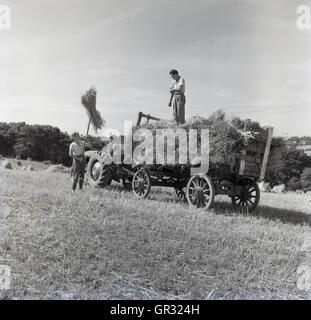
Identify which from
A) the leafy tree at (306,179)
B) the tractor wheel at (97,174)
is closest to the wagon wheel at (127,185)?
the tractor wheel at (97,174)

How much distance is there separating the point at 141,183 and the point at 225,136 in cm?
298

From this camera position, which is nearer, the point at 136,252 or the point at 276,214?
the point at 136,252

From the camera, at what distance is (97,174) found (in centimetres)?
1380

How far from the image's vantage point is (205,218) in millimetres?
9492

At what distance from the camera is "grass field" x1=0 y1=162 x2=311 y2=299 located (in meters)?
5.84

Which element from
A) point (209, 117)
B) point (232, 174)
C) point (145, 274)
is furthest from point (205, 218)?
point (145, 274)

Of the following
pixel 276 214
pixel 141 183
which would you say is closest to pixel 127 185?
pixel 141 183

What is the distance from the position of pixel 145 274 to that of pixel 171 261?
0.70 meters

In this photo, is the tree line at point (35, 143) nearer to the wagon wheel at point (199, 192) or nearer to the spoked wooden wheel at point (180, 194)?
the spoked wooden wheel at point (180, 194)

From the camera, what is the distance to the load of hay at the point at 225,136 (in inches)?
401

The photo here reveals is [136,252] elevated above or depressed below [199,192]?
below

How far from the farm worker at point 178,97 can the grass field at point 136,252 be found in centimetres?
305

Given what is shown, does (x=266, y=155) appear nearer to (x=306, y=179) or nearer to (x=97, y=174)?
(x=97, y=174)

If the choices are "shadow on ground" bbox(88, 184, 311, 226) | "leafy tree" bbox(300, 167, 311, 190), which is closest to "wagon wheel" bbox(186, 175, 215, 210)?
"shadow on ground" bbox(88, 184, 311, 226)
